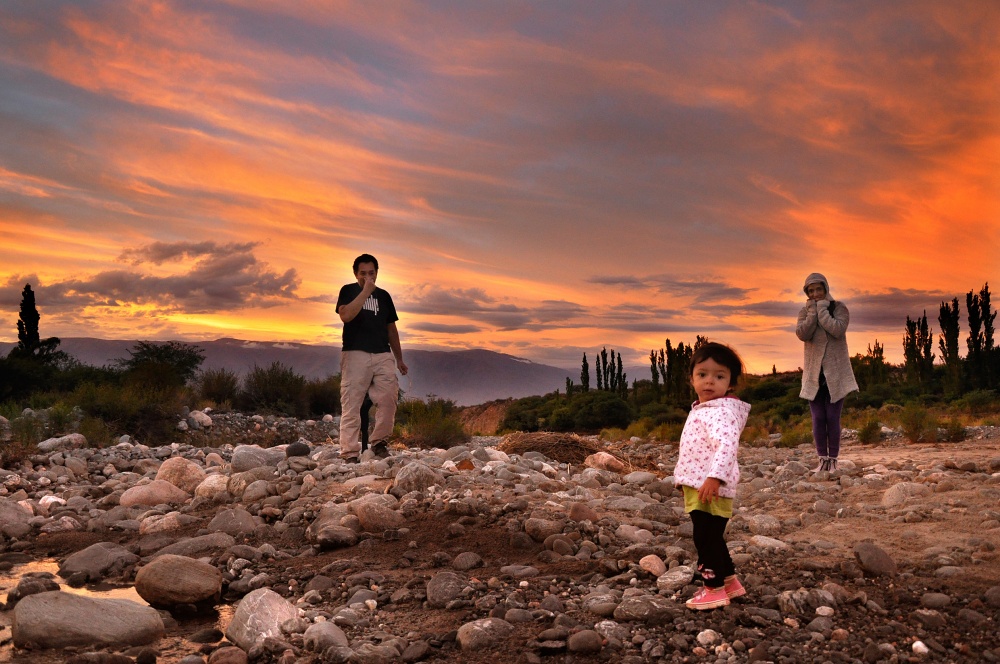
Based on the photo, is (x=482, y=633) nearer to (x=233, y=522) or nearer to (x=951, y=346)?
(x=233, y=522)

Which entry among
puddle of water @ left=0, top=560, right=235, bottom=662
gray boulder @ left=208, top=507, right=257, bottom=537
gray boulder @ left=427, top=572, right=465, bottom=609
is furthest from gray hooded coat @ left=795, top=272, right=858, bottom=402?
puddle of water @ left=0, top=560, right=235, bottom=662

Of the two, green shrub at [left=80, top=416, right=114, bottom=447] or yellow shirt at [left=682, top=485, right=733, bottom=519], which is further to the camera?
green shrub at [left=80, top=416, right=114, bottom=447]

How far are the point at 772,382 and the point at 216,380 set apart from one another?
61.1 ft

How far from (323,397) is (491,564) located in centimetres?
1715

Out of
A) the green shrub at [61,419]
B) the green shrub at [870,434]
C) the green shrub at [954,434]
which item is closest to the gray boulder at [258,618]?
the green shrub at [61,419]

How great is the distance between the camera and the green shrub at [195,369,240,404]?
2133 cm

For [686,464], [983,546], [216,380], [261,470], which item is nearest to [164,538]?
[261,470]

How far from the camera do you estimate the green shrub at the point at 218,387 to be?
70.0ft

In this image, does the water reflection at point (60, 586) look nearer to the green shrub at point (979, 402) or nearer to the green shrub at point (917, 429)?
the green shrub at point (917, 429)

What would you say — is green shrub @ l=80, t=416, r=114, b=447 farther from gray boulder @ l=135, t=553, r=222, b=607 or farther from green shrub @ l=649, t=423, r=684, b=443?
green shrub @ l=649, t=423, r=684, b=443

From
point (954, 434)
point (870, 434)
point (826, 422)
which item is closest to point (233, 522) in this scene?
point (826, 422)

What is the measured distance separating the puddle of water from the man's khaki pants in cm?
311

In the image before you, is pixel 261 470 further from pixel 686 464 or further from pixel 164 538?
Answer: pixel 686 464

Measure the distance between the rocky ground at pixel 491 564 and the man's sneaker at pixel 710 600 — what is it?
40 mm
